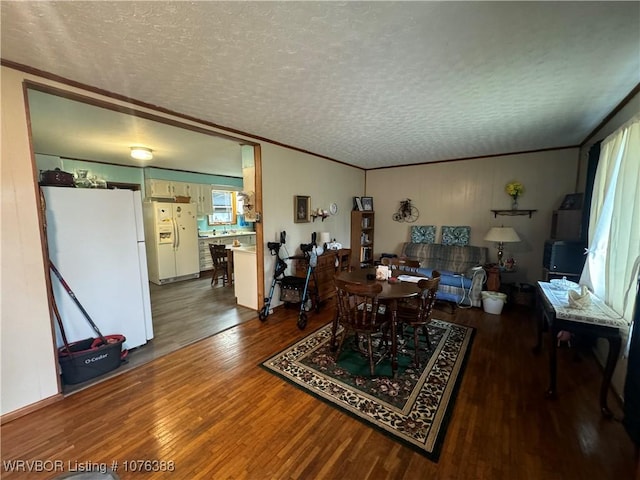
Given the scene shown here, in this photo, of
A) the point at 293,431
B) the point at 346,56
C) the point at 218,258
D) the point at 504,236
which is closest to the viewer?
the point at 346,56

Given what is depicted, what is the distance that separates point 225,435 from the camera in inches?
68.2

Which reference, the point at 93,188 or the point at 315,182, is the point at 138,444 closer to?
the point at 93,188

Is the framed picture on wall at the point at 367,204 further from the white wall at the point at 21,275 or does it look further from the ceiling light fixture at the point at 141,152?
A: the white wall at the point at 21,275

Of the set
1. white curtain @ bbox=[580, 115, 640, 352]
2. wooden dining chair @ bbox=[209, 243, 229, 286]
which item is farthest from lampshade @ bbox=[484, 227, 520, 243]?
wooden dining chair @ bbox=[209, 243, 229, 286]

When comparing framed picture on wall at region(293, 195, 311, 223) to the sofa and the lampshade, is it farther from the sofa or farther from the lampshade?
the lampshade

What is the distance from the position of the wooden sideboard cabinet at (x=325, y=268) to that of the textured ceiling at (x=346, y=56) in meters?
2.09

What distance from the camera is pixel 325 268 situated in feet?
13.7

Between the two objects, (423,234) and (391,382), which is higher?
(423,234)

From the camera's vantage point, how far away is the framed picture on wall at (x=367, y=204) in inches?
229

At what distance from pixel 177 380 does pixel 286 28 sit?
281 cm

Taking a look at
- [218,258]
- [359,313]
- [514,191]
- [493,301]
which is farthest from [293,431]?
[514,191]

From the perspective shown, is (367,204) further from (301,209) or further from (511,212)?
(511,212)

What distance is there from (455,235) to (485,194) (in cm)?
89

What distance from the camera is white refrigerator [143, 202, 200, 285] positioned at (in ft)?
17.5
